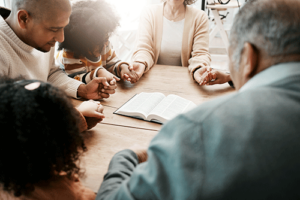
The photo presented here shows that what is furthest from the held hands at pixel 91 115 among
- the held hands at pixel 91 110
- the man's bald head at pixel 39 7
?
the man's bald head at pixel 39 7

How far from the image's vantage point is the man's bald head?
100cm

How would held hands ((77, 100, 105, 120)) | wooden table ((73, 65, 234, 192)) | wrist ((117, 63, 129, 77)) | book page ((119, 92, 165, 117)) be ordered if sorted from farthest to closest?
wrist ((117, 63, 129, 77)), book page ((119, 92, 165, 117)), held hands ((77, 100, 105, 120)), wooden table ((73, 65, 234, 192))

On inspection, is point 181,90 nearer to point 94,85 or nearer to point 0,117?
point 94,85

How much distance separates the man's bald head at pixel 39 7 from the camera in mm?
997

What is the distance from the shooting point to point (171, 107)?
108 centimetres

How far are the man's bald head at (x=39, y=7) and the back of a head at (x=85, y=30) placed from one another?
0.33 metres

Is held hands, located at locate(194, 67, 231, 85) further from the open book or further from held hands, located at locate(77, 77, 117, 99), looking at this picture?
held hands, located at locate(77, 77, 117, 99)

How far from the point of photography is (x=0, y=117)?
0.49m

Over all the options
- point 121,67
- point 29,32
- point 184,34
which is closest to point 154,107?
point 121,67

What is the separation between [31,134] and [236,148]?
0.43 m

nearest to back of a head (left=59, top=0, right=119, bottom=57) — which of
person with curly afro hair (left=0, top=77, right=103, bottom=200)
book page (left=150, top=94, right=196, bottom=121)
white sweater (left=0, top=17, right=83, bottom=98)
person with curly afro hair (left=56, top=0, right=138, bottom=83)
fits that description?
person with curly afro hair (left=56, top=0, right=138, bottom=83)

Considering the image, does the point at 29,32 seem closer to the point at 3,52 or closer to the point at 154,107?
the point at 3,52

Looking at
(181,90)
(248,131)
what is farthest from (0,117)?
(181,90)

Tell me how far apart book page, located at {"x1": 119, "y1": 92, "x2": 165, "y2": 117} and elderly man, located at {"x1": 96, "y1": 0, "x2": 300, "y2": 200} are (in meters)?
0.62
